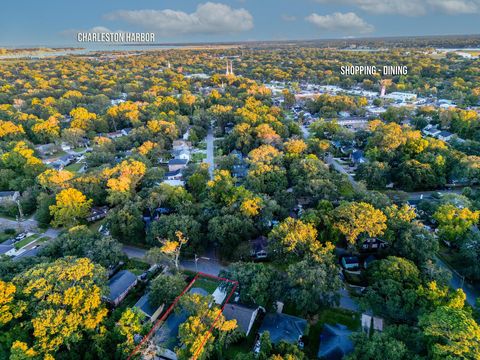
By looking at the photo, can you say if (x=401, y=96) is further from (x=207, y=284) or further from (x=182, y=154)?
(x=207, y=284)

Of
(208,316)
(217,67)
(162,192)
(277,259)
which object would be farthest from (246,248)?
(217,67)

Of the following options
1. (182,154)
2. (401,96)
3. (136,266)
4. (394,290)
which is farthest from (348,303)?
(401,96)

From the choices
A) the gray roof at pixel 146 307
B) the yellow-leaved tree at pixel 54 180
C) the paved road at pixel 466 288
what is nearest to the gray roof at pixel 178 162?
the yellow-leaved tree at pixel 54 180

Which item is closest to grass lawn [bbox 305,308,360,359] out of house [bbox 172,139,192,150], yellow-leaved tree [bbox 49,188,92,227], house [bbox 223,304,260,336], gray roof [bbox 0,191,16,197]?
house [bbox 223,304,260,336]

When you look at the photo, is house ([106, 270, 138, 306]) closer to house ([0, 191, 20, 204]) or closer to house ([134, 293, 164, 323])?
house ([134, 293, 164, 323])

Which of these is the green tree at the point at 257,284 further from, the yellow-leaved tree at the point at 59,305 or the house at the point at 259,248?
the yellow-leaved tree at the point at 59,305
